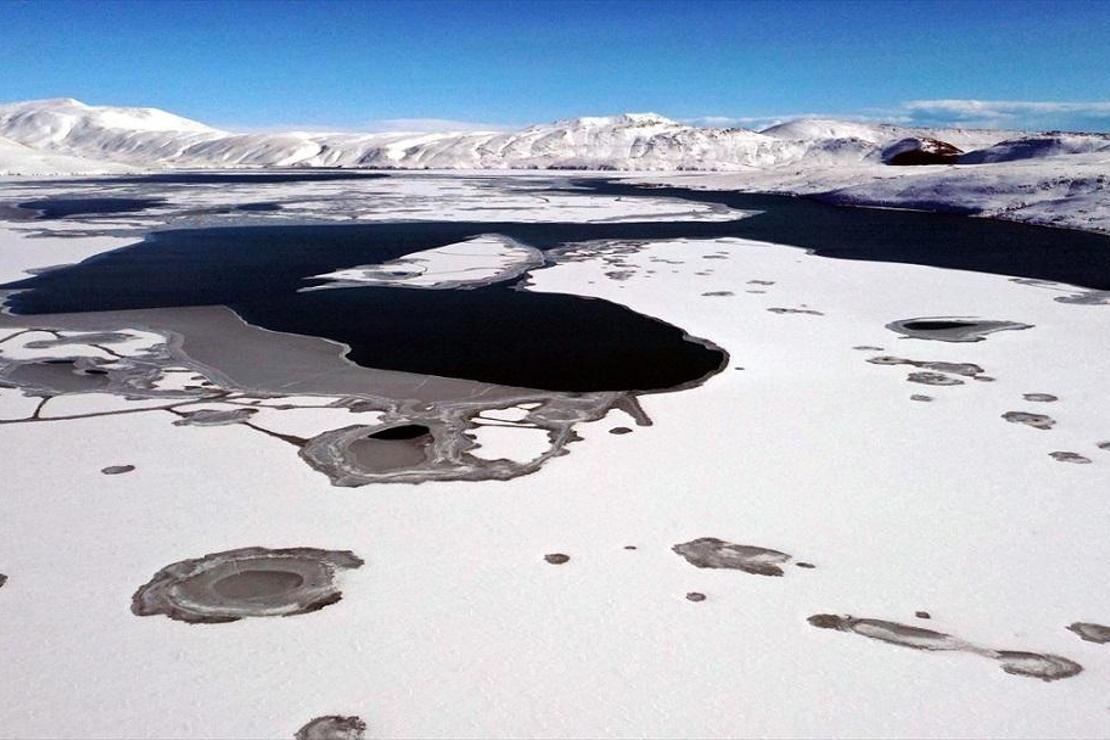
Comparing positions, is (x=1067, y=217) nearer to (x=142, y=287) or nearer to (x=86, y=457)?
(x=142, y=287)

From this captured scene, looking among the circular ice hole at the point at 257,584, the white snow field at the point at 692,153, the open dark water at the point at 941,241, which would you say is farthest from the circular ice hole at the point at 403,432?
the white snow field at the point at 692,153

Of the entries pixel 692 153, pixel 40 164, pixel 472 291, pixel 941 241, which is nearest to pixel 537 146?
pixel 692 153

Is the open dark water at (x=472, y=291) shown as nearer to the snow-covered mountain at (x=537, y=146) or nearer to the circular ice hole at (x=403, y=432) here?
the circular ice hole at (x=403, y=432)

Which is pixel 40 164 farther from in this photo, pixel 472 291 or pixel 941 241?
pixel 941 241

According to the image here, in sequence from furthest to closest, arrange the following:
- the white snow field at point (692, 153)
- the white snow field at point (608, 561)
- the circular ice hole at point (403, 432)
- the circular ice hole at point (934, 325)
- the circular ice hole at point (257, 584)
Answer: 1. the white snow field at point (692, 153)
2. the circular ice hole at point (934, 325)
3. the circular ice hole at point (403, 432)
4. the circular ice hole at point (257, 584)
5. the white snow field at point (608, 561)

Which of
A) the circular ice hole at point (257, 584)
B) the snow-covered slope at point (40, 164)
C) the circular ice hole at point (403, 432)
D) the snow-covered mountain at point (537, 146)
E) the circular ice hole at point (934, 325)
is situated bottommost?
the circular ice hole at point (257, 584)

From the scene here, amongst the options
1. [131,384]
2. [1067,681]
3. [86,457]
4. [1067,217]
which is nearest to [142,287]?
[131,384]

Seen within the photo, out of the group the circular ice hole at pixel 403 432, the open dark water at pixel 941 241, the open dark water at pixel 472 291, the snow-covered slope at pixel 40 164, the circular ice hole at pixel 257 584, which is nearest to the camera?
the circular ice hole at pixel 257 584
